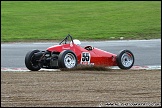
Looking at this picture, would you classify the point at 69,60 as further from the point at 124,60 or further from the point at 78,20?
the point at 78,20

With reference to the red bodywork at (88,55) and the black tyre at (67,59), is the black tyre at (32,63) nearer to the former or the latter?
the red bodywork at (88,55)

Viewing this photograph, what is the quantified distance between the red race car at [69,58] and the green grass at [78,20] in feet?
44.0

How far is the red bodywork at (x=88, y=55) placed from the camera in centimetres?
1505

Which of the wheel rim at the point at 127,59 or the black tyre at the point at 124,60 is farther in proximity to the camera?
the wheel rim at the point at 127,59

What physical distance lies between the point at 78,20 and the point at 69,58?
26213 millimetres

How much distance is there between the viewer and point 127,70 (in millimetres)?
15422

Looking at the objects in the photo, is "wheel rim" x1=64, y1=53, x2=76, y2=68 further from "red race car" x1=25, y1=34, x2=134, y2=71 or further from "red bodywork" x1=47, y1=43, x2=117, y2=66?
"red bodywork" x1=47, y1=43, x2=117, y2=66

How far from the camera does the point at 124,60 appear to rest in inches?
622

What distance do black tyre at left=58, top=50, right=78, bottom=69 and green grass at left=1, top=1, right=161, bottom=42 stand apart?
46.4ft

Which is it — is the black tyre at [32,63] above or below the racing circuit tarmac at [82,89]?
above

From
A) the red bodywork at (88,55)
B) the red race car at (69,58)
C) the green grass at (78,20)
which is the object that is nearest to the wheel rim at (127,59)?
the red race car at (69,58)

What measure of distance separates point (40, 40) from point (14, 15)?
1510cm

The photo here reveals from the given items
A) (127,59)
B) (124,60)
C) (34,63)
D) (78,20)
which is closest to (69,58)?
(34,63)

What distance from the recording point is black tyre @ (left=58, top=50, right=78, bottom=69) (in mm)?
14406
